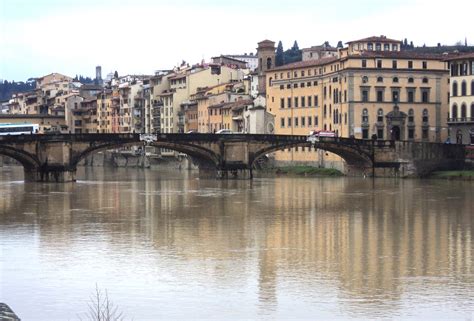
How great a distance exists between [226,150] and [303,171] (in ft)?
42.2

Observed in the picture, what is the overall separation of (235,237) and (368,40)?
59.1 meters

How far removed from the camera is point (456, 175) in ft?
239

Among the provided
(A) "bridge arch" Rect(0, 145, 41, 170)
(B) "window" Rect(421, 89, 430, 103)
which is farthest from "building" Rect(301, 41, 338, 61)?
(A) "bridge arch" Rect(0, 145, 41, 170)

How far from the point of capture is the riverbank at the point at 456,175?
71562mm

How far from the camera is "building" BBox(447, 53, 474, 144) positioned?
7844 centimetres

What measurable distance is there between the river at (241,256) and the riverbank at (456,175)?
1619 cm

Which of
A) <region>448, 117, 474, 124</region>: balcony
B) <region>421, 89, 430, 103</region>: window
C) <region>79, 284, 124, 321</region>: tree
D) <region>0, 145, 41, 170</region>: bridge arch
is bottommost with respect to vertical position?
<region>79, 284, 124, 321</region>: tree

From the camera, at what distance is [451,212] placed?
4575cm

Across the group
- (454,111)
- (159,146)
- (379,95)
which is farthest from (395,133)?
(159,146)

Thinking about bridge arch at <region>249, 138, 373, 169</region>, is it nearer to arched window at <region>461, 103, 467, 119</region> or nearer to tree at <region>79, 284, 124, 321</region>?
arched window at <region>461, 103, 467, 119</region>

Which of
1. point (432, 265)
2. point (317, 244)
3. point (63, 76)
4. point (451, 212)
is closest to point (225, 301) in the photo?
point (432, 265)

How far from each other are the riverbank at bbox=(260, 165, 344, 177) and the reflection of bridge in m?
4.41

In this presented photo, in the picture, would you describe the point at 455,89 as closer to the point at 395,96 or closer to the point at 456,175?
the point at 395,96

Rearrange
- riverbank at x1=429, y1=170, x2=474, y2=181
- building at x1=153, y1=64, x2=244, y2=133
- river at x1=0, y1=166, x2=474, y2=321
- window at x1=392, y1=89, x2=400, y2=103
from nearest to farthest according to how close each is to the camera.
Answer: river at x1=0, y1=166, x2=474, y2=321 < riverbank at x1=429, y1=170, x2=474, y2=181 < window at x1=392, y1=89, x2=400, y2=103 < building at x1=153, y1=64, x2=244, y2=133
